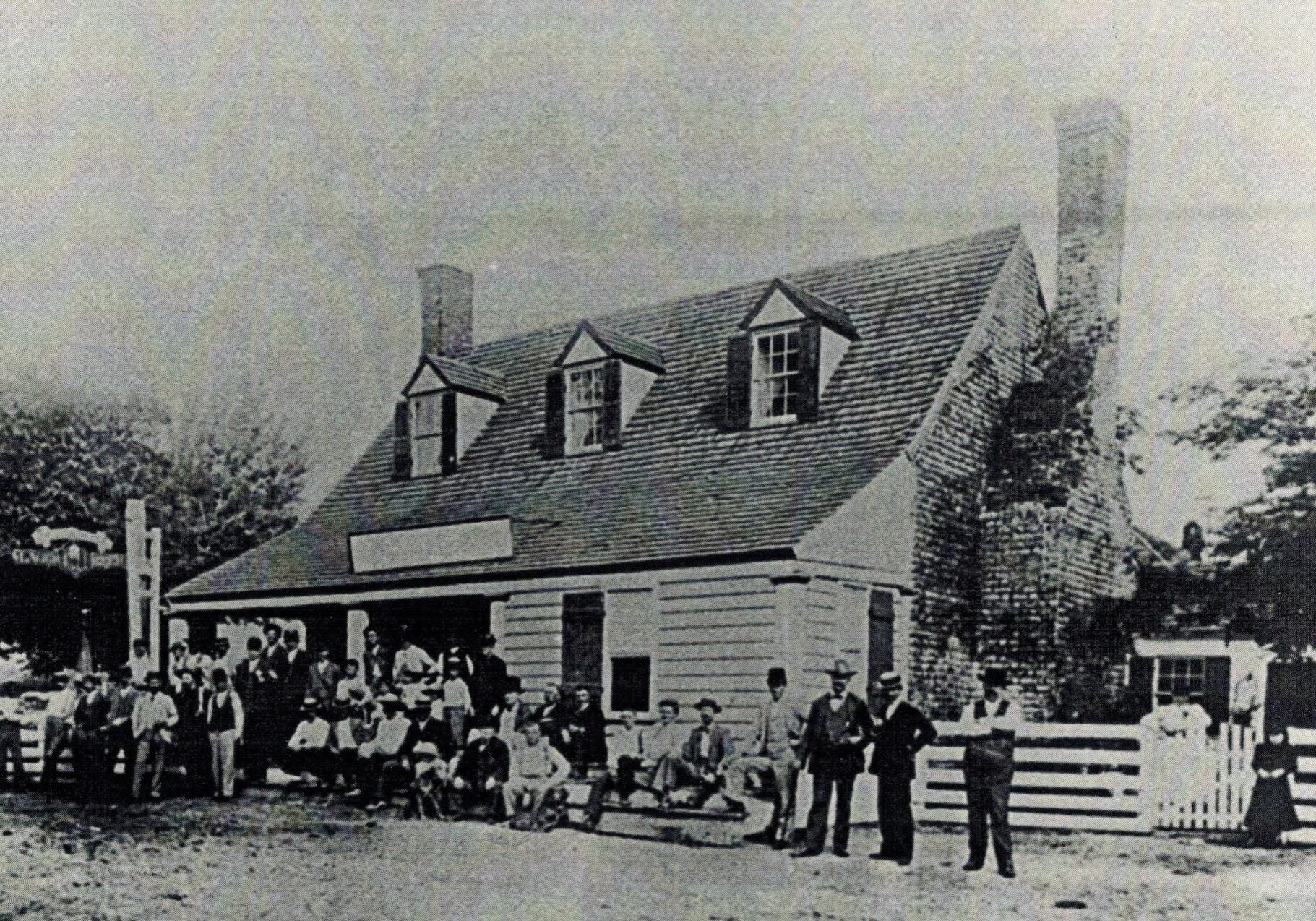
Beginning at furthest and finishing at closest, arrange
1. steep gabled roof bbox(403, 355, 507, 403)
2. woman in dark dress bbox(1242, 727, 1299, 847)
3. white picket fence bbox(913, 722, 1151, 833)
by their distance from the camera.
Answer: steep gabled roof bbox(403, 355, 507, 403)
white picket fence bbox(913, 722, 1151, 833)
woman in dark dress bbox(1242, 727, 1299, 847)

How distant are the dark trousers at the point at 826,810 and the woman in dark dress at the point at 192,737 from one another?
2.55m

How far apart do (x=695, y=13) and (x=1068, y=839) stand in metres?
2.93

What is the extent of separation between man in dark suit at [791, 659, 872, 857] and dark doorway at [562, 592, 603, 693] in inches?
31.9

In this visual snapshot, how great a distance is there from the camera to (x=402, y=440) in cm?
544

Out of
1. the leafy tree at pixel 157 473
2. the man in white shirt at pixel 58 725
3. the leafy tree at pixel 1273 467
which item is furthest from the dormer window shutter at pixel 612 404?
the man in white shirt at pixel 58 725

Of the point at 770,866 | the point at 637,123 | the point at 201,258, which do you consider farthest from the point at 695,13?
the point at 770,866

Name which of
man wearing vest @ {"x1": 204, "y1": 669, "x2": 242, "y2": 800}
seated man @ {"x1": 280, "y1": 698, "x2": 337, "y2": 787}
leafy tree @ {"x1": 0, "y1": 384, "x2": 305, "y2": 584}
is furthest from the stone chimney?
man wearing vest @ {"x1": 204, "y1": 669, "x2": 242, "y2": 800}

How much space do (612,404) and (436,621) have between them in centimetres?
105

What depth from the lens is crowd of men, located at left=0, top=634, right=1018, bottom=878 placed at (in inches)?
177

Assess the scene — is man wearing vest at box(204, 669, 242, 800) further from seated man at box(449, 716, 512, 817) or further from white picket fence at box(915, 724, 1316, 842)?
white picket fence at box(915, 724, 1316, 842)

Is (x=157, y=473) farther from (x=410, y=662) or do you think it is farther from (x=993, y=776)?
(x=993, y=776)

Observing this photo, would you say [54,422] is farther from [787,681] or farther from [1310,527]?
[1310,527]

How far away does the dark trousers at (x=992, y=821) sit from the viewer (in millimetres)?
4371

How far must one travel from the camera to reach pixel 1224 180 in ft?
14.3
